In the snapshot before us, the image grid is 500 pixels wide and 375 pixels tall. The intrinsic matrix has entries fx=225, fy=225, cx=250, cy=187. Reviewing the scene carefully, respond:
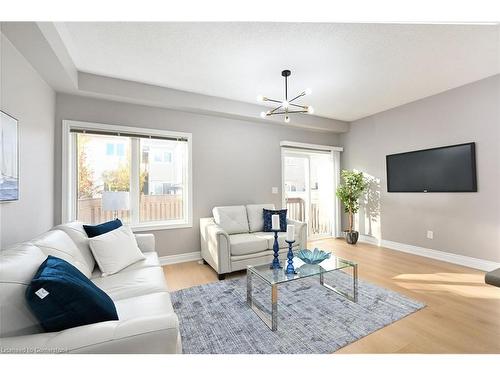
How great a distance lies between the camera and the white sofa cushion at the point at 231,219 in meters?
3.47

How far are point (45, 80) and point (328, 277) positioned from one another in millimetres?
4063

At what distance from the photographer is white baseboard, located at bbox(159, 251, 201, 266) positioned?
137 inches

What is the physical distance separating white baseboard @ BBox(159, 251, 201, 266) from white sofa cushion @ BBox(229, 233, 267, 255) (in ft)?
2.96

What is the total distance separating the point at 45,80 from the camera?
8.34ft

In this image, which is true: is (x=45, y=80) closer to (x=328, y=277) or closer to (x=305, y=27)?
(x=305, y=27)

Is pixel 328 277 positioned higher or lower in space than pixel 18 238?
lower

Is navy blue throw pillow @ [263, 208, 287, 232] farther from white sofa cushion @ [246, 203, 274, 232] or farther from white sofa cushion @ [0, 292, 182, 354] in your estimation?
white sofa cushion @ [0, 292, 182, 354]

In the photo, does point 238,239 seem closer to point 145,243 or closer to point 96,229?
point 145,243

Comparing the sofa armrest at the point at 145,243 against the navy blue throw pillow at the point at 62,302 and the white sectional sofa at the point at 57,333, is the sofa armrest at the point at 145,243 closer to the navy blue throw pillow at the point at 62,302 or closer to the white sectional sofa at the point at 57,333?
the white sectional sofa at the point at 57,333

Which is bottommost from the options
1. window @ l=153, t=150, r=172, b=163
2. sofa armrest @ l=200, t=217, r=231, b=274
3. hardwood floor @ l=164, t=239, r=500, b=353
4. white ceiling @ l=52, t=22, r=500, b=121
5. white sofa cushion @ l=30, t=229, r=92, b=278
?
hardwood floor @ l=164, t=239, r=500, b=353

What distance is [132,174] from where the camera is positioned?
3.37m

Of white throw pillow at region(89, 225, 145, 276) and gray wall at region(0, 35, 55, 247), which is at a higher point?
gray wall at region(0, 35, 55, 247)

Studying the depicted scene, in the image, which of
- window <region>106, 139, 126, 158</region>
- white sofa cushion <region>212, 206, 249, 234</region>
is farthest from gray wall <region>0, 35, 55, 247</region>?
white sofa cushion <region>212, 206, 249, 234</region>
